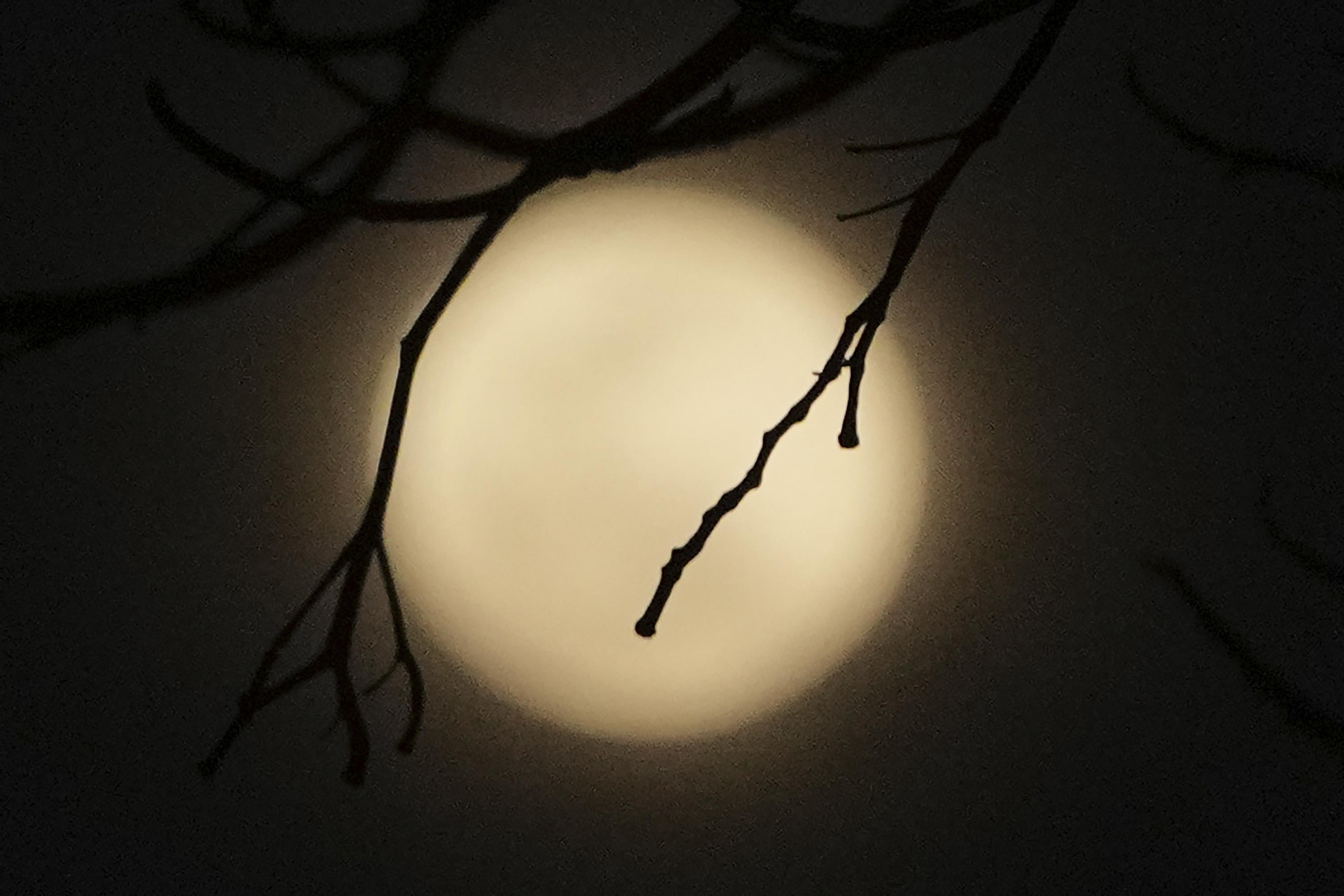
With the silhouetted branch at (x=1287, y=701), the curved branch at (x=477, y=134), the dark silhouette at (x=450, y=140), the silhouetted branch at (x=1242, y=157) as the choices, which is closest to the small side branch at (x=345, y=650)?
the dark silhouette at (x=450, y=140)

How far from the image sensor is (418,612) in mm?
1492

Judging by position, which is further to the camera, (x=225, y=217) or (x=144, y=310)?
(x=225, y=217)

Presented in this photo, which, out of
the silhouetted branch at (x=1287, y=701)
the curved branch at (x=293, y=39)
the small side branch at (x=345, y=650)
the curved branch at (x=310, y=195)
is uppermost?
the curved branch at (x=293, y=39)

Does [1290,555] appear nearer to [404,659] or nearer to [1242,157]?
[1242,157]

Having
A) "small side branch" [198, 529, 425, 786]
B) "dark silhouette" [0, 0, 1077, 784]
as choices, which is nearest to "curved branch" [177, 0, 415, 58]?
"dark silhouette" [0, 0, 1077, 784]

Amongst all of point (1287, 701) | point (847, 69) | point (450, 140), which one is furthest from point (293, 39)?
point (1287, 701)

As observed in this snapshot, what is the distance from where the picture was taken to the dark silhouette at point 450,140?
0.89ft

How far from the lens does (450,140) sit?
346mm

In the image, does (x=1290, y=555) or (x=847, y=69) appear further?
(x=1290, y=555)

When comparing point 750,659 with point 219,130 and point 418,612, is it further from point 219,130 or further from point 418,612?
point 219,130

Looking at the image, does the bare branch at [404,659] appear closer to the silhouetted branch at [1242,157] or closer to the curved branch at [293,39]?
the curved branch at [293,39]

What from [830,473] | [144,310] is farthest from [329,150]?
[830,473]

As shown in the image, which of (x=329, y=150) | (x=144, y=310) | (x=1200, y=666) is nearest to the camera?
(x=144, y=310)

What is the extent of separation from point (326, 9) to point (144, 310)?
49.4 inches
